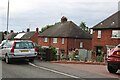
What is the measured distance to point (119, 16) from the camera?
1766 inches

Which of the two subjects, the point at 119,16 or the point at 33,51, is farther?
the point at 119,16

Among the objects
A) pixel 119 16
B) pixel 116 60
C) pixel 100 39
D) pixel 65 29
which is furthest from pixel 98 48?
pixel 116 60

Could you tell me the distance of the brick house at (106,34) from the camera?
141 ft

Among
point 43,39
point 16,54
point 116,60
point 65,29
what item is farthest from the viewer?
point 43,39

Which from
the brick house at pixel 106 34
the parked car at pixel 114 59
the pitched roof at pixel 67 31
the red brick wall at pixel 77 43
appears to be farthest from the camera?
the pitched roof at pixel 67 31

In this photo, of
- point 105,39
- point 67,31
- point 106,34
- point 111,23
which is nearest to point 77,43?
point 67,31

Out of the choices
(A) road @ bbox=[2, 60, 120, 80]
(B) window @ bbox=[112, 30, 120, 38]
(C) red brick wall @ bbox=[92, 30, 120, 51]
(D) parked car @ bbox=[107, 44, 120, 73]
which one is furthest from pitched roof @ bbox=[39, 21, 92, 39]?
(D) parked car @ bbox=[107, 44, 120, 73]

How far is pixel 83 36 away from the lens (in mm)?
59719

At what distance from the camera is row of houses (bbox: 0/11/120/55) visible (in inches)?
1720

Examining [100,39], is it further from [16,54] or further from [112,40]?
[16,54]

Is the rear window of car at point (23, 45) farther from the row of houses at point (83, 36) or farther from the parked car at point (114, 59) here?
the row of houses at point (83, 36)

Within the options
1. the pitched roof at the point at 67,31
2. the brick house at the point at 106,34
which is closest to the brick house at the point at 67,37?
the pitched roof at the point at 67,31

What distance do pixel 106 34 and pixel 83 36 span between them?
15.6 m

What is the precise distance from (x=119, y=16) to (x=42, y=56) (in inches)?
1133
